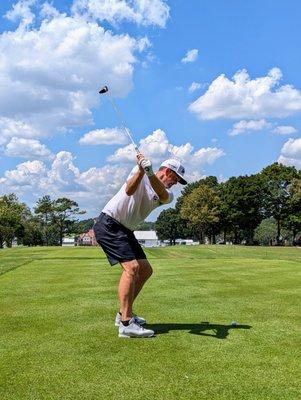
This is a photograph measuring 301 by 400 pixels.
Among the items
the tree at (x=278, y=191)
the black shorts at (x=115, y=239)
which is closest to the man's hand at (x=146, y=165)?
the black shorts at (x=115, y=239)

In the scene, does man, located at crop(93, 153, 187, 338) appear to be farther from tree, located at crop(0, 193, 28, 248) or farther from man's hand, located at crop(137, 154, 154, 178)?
tree, located at crop(0, 193, 28, 248)

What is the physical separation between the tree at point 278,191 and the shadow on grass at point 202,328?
88304 mm

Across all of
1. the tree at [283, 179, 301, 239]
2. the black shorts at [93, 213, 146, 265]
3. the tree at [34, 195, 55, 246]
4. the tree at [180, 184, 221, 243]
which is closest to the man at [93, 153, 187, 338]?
the black shorts at [93, 213, 146, 265]

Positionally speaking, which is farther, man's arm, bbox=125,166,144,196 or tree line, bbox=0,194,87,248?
tree line, bbox=0,194,87,248

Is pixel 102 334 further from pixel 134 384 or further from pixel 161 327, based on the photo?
pixel 134 384

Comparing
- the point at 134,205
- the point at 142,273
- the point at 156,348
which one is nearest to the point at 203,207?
the point at 142,273

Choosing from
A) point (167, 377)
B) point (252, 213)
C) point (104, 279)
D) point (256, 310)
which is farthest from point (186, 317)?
point (252, 213)

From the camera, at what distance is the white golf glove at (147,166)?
662cm

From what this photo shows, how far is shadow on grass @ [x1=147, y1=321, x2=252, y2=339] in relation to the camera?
277 inches

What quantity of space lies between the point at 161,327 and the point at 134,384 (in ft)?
9.02

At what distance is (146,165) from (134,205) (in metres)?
0.91

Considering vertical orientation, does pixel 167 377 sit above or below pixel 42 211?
below

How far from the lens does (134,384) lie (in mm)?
4867

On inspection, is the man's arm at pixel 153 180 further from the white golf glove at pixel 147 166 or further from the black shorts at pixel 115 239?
the black shorts at pixel 115 239
